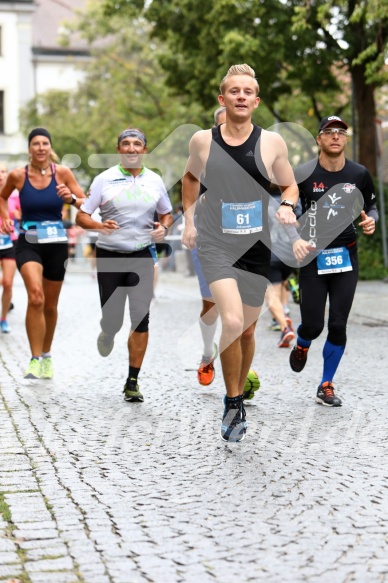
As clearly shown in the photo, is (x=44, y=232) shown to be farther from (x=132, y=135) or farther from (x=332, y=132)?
(x=332, y=132)

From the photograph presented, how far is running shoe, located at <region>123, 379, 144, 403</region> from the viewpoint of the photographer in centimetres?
802

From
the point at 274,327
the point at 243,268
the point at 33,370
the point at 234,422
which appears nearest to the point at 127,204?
the point at 33,370

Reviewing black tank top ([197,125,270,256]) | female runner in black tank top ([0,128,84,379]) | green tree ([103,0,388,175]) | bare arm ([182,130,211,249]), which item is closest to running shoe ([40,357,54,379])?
female runner in black tank top ([0,128,84,379])

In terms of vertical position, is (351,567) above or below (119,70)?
below

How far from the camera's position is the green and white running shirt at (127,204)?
8070 mm

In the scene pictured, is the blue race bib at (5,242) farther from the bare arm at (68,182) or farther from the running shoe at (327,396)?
the running shoe at (327,396)

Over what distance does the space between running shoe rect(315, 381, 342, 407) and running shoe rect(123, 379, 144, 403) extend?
1.27m

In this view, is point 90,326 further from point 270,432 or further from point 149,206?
point 270,432

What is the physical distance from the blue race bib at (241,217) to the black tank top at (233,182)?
20 millimetres

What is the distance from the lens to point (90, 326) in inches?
578

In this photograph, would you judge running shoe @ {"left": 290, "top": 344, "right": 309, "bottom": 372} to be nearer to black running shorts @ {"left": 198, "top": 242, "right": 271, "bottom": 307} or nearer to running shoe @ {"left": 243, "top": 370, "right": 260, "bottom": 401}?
running shoe @ {"left": 243, "top": 370, "right": 260, "bottom": 401}

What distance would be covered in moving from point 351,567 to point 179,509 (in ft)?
3.57

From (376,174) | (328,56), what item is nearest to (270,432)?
(328,56)

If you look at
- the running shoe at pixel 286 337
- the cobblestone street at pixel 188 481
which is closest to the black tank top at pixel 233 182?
the cobblestone street at pixel 188 481
